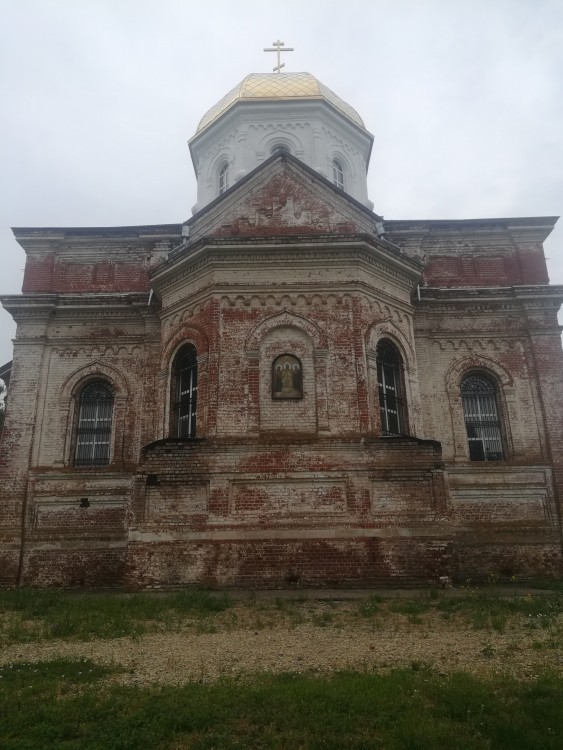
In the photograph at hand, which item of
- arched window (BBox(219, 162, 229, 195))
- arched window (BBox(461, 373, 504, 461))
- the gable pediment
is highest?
arched window (BBox(219, 162, 229, 195))

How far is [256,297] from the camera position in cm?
1344

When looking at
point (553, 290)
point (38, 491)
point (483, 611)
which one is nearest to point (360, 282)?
point (553, 290)

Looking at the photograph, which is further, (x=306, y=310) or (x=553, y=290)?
(x=553, y=290)

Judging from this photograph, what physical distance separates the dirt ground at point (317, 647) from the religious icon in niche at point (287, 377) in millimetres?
4747

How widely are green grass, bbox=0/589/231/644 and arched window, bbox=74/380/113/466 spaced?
14.5 ft

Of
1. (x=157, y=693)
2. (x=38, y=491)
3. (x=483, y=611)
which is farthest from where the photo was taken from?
(x=38, y=491)

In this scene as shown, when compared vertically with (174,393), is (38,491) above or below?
below

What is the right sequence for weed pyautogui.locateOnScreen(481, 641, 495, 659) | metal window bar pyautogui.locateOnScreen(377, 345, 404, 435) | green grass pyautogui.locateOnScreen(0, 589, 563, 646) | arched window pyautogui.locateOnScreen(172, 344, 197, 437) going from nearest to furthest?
weed pyautogui.locateOnScreen(481, 641, 495, 659), green grass pyautogui.locateOnScreen(0, 589, 563, 646), metal window bar pyautogui.locateOnScreen(377, 345, 404, 435), arched window pyautogui.locateOnScreen(172, 344, 197, 437)

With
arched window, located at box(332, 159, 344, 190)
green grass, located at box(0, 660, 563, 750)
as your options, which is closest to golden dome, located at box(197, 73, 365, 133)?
arched window, located at box(332, 159, 344, 190)

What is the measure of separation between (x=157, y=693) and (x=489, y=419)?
38.9 feet

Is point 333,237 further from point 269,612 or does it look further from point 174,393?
point 269,612

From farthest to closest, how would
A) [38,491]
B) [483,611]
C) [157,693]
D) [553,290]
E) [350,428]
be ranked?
[553,290] → [38,491] → [350,428] → [483,611] → [157,693]

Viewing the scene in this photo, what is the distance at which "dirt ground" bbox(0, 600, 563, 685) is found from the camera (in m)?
6.31

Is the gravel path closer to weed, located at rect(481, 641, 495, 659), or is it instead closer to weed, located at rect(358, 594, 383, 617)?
weed, located at rect(481, 641, 495, 659)
